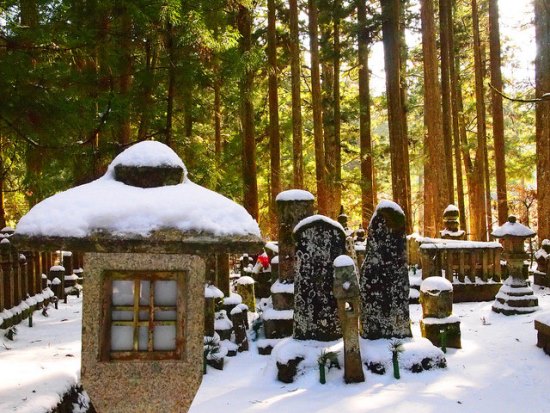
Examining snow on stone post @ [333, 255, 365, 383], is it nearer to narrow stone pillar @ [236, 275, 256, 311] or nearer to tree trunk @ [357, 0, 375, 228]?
narrow stone pillar @ [236, 275, 256, 311]

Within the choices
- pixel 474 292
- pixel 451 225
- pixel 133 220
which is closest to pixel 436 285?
pixel 474 292

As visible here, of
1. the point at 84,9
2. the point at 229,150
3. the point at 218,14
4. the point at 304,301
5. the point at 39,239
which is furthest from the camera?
the point at 229,150

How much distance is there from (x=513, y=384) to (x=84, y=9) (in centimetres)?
914

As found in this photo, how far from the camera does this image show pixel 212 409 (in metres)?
6.00

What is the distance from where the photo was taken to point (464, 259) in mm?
11516

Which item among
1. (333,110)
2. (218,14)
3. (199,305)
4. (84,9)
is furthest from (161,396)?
(333,110)

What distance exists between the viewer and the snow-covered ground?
17.5 ft

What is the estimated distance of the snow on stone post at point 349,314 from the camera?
6.51 metres

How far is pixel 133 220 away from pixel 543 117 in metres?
14.3

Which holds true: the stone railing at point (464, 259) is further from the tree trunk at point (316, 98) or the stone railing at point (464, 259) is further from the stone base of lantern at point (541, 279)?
the tree trunk at point (316, 98)

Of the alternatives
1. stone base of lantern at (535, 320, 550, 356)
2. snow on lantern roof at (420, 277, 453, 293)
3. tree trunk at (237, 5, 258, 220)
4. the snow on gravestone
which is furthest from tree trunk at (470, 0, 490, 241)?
the snow on gravestone

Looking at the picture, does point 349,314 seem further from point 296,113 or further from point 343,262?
point 296,113

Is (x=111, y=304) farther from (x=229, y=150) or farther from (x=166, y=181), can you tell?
(x=229, y=150)

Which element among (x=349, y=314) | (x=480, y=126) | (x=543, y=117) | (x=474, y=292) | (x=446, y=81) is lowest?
(x=474, y=292)
